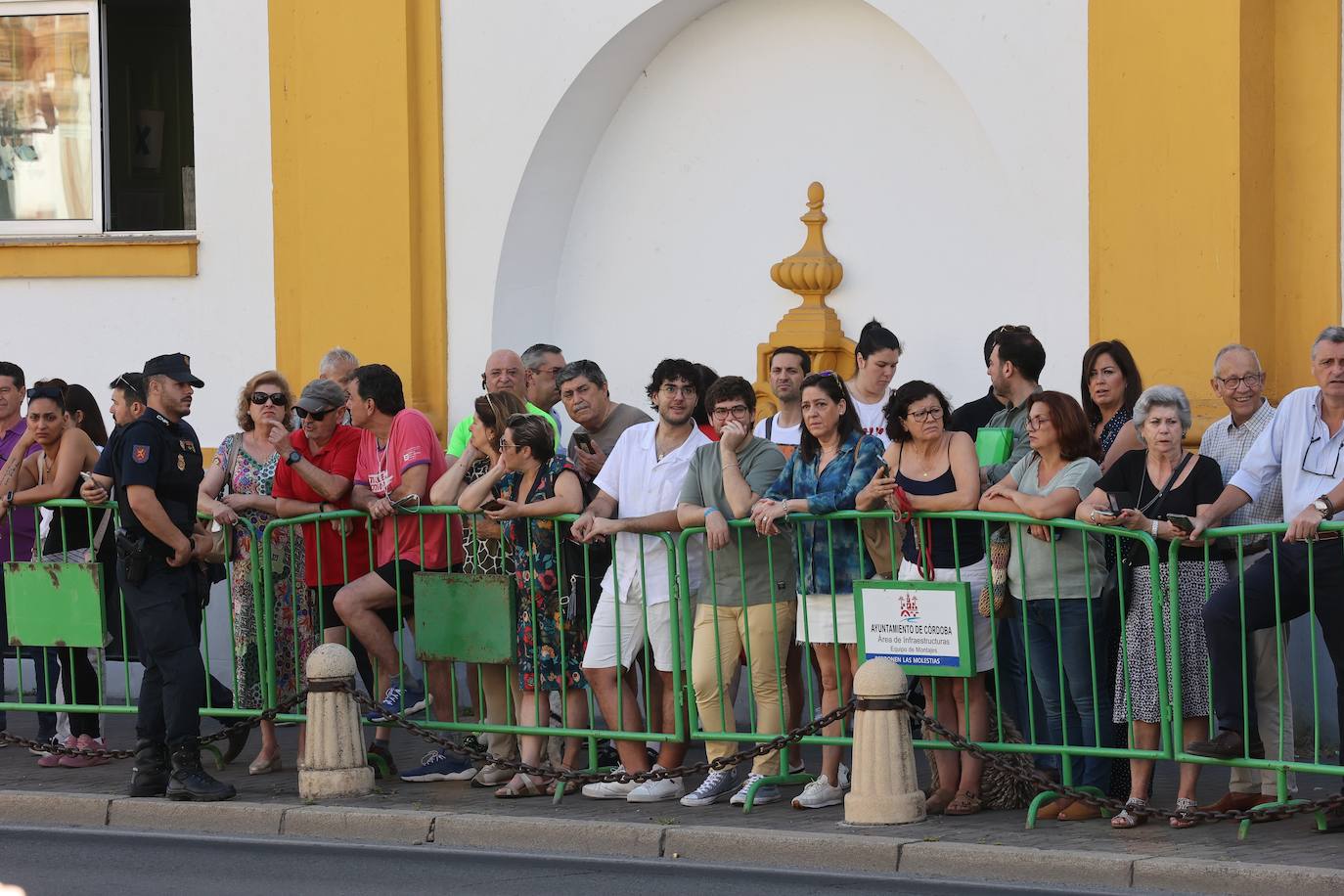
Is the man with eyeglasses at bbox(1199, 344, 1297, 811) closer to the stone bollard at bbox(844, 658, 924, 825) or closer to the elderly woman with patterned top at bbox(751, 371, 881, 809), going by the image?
the stone bollard at bbox(844, 658, 924, 825)

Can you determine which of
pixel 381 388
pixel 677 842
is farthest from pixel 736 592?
pixel 381 388

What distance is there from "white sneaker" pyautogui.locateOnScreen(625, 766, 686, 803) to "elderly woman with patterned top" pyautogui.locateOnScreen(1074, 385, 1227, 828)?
2.01m

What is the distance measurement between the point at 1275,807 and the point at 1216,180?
155 inches

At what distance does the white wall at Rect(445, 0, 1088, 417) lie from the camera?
11.2 metres

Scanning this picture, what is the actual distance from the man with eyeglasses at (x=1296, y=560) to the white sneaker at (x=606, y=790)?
2.51 meters

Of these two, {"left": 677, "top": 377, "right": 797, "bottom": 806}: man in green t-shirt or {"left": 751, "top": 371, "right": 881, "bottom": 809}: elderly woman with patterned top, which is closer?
{"left": 751, "top": 371, "right": 881, "bottom": 809}: elderly woman with patterned top

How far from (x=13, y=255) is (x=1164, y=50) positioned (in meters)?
7.57

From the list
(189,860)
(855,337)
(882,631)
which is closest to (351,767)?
(189,860)

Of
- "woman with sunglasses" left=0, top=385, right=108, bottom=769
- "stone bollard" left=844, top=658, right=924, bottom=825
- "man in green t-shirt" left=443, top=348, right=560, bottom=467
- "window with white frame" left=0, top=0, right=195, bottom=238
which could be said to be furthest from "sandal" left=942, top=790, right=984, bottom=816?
"window with white frame" left=0, top=0, right=195, bottom=238

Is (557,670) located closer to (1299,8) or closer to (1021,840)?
(1021,840)

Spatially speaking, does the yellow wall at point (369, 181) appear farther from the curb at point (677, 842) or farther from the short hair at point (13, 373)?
the curb at point (677, 842)

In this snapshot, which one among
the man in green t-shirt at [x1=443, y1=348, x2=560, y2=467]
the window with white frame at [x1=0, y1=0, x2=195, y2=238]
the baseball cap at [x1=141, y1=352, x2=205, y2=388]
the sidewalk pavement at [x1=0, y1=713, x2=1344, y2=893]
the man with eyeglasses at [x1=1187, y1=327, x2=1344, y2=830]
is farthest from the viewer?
the window with white frame at [x1=0, y1=0, x2=195, y2=238]

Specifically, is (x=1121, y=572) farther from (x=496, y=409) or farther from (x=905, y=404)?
(x=496, y=409)

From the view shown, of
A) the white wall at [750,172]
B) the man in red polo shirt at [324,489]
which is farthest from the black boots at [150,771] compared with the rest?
the white wall at [750,172]
